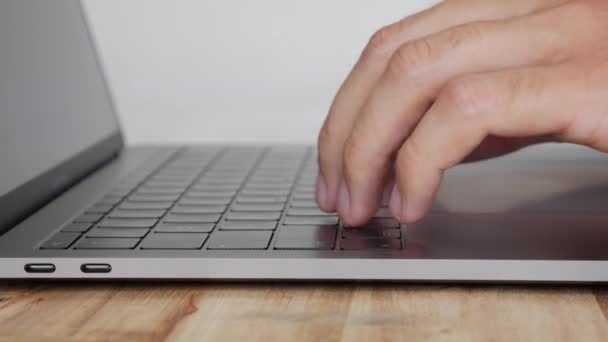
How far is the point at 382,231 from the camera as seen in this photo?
606 millimetres

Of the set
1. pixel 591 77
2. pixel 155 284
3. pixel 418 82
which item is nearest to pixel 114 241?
pixel 155 284

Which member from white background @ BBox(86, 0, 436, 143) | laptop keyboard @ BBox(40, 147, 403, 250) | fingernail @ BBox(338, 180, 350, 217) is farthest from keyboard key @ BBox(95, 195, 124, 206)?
→ white background @ BBox(86, 0, 436, 143)

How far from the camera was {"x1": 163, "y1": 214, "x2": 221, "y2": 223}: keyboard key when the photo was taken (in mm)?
642

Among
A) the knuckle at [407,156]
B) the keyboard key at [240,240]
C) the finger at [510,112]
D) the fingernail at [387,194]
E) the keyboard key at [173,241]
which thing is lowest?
the fingernail at [387,194]

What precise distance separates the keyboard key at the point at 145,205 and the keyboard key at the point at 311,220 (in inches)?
4.7

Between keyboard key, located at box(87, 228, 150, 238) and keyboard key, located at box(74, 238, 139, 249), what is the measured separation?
0.03 feet

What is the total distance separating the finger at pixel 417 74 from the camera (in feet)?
1.95

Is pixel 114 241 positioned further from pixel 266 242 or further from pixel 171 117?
pixel 171 117

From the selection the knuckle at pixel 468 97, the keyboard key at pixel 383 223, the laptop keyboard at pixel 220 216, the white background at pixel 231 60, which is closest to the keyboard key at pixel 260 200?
the laptop keyboard at pixel 220 216

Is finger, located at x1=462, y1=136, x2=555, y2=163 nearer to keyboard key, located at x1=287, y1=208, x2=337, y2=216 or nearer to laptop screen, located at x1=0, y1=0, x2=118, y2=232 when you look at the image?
keyboard key, located at x1=287, y1=208, x2=337, y2=216

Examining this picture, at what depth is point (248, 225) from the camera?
624 mm

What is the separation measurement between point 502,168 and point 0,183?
0.47 metres

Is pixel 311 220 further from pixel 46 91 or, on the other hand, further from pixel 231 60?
→ pixel 231 60

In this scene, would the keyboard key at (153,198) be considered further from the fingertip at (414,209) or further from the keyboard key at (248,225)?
the fingertip at (414,209)
